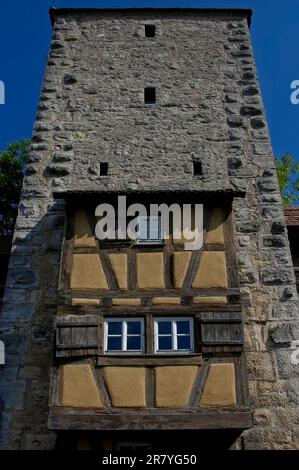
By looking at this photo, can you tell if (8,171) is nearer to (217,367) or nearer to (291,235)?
(291,235)

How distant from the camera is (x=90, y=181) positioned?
A: 10.7 metres

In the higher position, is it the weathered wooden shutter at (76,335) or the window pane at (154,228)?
the window pane at (154,228)

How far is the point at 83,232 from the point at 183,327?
2.19 m

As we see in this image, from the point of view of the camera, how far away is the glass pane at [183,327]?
840cm

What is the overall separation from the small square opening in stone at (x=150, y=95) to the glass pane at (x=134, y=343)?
5558 mm

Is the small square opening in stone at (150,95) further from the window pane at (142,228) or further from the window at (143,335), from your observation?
the window at (143,335)

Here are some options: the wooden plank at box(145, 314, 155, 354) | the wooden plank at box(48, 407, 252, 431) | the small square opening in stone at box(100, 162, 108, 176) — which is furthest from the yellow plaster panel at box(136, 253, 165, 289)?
the small square opening in stone at box(100, 162, 108, 176)

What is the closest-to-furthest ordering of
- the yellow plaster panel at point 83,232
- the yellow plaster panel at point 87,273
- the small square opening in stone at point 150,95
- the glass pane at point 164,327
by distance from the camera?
the glass pane at point 164,327 → the yellow plaster panel at point 87,273 → the yellow plaster panel at point 83,232 → the small square opening in stone at point 150,95

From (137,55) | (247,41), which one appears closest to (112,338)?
(137,55)

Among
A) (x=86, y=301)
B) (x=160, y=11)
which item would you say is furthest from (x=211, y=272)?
(x=160, y=11)

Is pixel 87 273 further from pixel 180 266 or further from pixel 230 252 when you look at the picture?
pixel 230 252

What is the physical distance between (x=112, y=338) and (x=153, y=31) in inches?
310

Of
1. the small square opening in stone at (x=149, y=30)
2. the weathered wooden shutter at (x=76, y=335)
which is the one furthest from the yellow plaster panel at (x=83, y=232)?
the small square opening in stone at (x=149, y=30)

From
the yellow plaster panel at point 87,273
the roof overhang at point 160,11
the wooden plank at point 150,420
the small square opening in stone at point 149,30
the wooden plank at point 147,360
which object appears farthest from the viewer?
the roof overhang at point 160,11
